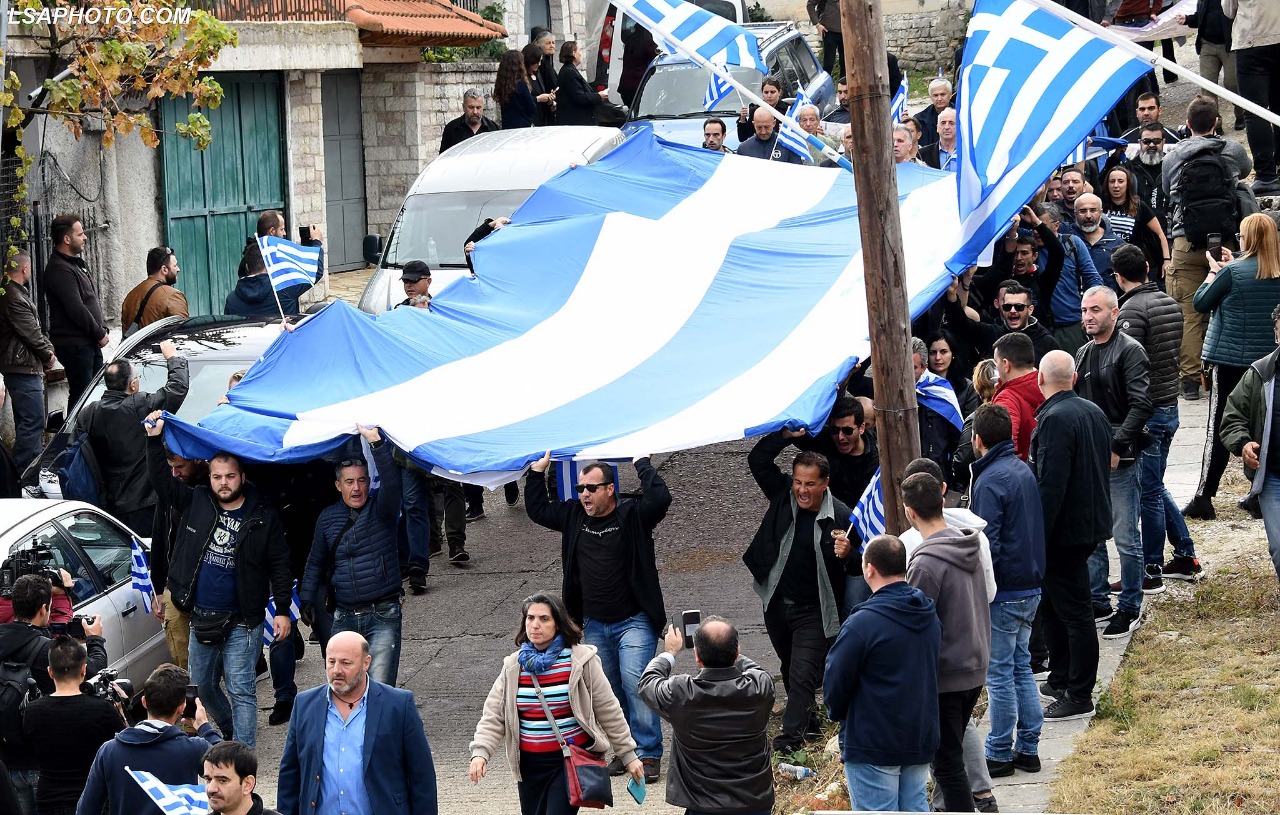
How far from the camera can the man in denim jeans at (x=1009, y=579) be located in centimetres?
808

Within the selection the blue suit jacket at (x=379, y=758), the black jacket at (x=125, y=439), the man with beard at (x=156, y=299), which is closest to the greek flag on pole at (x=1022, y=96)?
the blue suit jacket at (x=379, y=758)

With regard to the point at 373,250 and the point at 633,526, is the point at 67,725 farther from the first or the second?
the point at 373,250

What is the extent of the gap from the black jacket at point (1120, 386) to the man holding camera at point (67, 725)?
19.1 feet

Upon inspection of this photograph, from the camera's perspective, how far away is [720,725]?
6.99 metres

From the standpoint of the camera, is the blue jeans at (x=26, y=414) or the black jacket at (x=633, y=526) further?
the blue jeans at (x=26, y=414)

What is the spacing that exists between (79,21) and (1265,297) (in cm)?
1149

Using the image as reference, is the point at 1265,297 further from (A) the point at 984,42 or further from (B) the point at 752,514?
(B) the point at 752,514

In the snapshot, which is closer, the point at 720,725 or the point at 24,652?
the point at 720,725

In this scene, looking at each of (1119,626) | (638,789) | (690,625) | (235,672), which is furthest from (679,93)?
(690,625)

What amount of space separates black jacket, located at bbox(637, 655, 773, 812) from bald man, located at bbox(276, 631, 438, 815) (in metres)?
1.12

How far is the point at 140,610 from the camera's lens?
10.2 m

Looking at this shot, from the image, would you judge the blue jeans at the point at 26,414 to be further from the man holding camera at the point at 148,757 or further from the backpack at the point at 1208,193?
the backpack at the point at 1208,193

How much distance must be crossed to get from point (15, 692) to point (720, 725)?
11.6ft

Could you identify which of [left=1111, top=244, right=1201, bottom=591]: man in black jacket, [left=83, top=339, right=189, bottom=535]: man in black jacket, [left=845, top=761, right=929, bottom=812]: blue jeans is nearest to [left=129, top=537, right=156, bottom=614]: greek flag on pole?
[left=83, top=339, right=189, bottom=535]: man in black jacket
